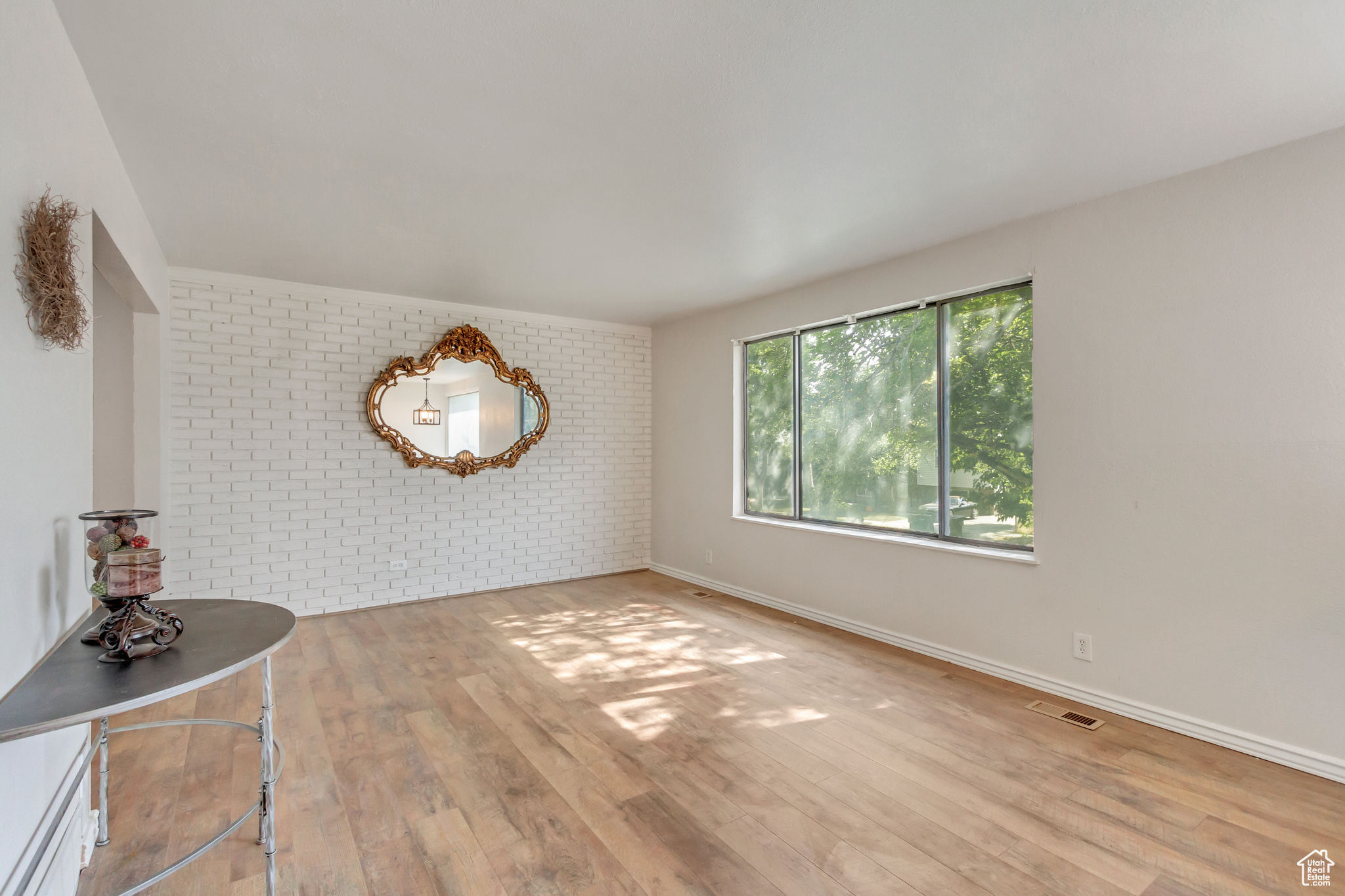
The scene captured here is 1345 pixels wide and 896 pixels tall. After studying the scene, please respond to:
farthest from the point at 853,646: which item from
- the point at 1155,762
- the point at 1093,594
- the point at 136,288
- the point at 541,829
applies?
the point at 136,288

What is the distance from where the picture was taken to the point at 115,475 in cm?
379

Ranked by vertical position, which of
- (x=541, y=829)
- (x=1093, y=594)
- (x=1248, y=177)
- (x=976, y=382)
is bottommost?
(x=541, y=829)

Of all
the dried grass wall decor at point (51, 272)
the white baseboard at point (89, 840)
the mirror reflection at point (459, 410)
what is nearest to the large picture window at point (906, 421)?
the mirror reflection at point (459, 410)

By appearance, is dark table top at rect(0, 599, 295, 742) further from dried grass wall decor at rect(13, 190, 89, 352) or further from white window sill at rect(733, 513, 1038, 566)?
white window sill at rect(733, 513, 1038, 566)

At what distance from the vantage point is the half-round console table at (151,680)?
4.03 feet

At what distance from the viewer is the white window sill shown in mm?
3436

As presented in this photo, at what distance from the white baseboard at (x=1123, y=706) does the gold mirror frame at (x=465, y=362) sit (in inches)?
113

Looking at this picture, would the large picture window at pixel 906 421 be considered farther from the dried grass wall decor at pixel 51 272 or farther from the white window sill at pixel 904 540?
the dried grass wall decor at pixel 51 272

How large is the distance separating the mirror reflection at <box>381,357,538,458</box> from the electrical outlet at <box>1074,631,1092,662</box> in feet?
14.4

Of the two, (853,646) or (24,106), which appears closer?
(24,106)

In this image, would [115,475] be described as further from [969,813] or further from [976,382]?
[976,382]

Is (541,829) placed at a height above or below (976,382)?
below

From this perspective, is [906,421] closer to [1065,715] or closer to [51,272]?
[1065,715]

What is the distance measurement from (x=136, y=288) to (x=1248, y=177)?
5.34 meters
